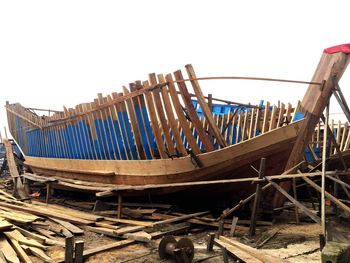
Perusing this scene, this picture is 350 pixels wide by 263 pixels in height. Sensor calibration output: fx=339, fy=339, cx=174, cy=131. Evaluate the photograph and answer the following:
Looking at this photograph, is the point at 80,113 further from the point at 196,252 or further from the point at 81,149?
the point at 196,252

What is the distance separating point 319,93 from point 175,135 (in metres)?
2.52

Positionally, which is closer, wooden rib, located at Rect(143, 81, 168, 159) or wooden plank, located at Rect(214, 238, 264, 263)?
wooden plank, located at Rect(214, 238, 264, 263)

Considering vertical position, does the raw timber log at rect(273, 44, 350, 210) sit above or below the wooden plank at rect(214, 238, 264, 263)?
above

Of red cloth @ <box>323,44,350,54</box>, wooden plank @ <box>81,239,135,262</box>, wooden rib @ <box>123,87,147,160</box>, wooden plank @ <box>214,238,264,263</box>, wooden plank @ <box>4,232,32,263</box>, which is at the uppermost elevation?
red cloth @ <box>323,44,350,54</box>

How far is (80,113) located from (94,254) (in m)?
4.76

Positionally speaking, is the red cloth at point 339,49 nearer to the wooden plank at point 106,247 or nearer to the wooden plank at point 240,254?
the wooden plank at point 240,254

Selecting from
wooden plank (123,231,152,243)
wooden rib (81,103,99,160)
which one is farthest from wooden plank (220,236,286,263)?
wooden rib (81,103,99,160)

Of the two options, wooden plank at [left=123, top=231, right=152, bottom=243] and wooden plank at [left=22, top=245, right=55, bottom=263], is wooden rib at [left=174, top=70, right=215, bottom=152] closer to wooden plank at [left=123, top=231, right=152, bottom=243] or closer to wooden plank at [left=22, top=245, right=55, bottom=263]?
wooden plank at [left=123, top=231, right=152, bottom=243]

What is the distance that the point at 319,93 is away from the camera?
5102mm

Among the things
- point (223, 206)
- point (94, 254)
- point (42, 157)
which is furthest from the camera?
point (42, 157)

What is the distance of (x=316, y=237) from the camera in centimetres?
511

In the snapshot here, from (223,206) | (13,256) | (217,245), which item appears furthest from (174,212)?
(13,256)

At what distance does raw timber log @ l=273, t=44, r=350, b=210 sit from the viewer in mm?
4801

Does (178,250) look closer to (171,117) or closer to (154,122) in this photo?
(171,117)
